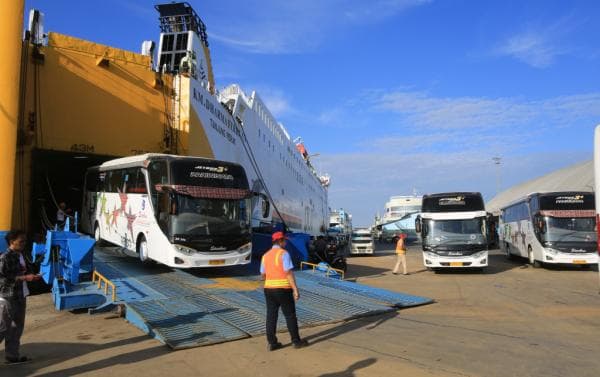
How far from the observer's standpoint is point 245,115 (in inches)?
1043

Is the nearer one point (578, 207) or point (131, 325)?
point (131, 325)

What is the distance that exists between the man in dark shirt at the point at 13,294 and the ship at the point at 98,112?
24.0ft

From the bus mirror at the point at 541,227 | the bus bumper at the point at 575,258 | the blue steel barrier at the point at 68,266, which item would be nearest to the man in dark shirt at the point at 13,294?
the blue steel barrier at the point at 68,266

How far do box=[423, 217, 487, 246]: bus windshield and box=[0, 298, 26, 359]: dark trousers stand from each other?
14633 millimetres

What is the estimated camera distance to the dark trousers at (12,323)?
568 centimetres

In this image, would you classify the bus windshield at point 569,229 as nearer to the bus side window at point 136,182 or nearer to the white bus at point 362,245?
the white bus at point 362,245

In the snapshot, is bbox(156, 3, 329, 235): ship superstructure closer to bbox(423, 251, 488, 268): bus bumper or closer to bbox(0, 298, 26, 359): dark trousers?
bbox(423, 251, 488, 268): bus bumper

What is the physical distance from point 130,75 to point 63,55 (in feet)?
7.71

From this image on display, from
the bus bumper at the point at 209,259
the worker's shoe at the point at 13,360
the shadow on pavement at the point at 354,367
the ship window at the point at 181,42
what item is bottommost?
the shadow on pavement at the point at 354,367

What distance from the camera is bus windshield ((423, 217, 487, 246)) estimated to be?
58.1 feet

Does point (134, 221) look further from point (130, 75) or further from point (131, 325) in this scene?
point (130, 75)

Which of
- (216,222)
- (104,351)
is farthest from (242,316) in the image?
(216,222)

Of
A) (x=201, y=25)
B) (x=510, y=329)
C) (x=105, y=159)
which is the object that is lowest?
(x=510, y=329)

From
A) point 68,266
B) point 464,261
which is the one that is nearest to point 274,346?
point 68,266
